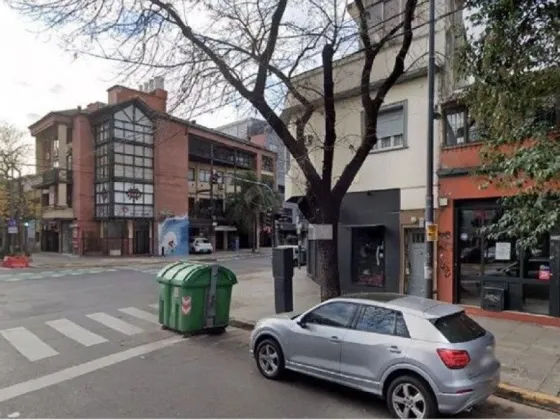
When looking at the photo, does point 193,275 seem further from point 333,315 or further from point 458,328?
point 458,328

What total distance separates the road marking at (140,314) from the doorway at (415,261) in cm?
701

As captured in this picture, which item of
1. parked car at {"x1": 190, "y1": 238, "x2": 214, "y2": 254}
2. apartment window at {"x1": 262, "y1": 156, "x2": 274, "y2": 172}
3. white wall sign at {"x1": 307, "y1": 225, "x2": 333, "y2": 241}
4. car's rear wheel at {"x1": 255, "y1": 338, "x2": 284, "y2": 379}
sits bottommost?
parked car at {"x1": 190, "y1": 238, "x2": 214, "y2": 254}

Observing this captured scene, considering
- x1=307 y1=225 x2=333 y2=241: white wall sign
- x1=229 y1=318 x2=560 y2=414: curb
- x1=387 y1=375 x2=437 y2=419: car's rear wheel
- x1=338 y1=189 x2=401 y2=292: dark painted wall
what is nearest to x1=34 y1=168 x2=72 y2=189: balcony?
x1=338 y1=189 x2=401 y2=292: dark painted wall

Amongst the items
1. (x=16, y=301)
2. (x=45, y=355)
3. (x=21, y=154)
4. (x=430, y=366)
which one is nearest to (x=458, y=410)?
(x=430, y=366)

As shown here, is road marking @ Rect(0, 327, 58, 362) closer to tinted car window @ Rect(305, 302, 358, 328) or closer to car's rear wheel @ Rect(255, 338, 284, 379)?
car's rear wheel @ Rect(255, 338, 284, 379)

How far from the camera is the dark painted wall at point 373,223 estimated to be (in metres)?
13.4

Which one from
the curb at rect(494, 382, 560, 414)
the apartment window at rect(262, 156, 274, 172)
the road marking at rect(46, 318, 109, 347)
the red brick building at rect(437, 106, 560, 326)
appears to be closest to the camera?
the curb at rect(494, 382, 560, 414)

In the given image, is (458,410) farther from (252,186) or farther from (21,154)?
(252,186)

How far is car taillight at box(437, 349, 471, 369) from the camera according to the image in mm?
5133

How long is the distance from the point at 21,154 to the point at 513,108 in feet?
123

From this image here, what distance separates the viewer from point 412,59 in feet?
43.3

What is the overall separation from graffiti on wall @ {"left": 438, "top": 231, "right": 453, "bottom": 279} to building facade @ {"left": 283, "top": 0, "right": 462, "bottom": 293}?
80 centimetres

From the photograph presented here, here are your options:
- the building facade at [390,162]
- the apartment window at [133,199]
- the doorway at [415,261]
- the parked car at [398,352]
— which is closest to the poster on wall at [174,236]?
the apartment window at [133,199]

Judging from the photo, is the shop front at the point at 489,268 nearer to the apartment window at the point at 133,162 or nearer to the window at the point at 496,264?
the window at the point at 496,264
